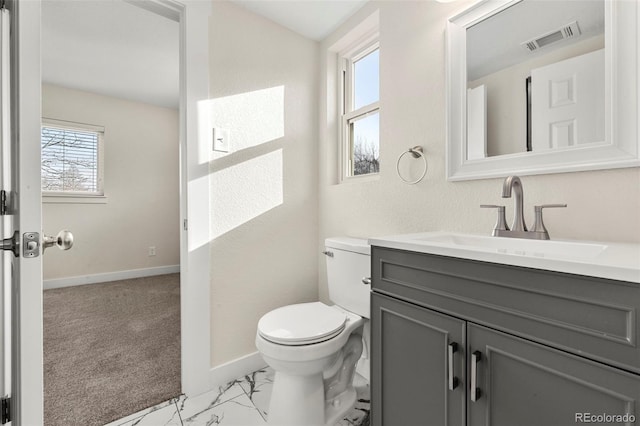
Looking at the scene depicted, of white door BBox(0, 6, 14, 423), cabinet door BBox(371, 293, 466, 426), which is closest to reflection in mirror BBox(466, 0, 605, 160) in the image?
cabinet door BBox(371, 293, 466, 426)

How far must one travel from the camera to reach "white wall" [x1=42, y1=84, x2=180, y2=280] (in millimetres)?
3318

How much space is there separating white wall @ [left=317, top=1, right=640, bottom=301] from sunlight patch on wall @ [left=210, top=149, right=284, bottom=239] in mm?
413

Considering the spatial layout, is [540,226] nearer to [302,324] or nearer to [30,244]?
[302,324]

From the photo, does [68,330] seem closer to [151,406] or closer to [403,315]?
[151,406]

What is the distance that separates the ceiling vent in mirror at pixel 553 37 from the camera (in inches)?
38.4

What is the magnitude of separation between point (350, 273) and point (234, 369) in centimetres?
89

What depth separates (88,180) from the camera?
11.5 ft

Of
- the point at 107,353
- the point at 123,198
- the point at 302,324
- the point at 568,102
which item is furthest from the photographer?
the point at 123,198

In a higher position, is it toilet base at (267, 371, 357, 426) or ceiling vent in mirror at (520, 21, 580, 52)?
ceiling vent in mirror at (520, 21, 580, 52)

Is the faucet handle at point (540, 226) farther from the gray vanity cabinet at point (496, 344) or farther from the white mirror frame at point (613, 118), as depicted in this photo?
the gray vanity cabinet at point (496, 344)

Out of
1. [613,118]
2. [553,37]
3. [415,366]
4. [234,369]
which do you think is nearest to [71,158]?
[234,369]

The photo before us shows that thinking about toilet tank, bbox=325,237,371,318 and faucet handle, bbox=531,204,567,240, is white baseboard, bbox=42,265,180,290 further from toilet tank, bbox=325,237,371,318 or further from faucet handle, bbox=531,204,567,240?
faucet handle, bbox=531,204,567,240

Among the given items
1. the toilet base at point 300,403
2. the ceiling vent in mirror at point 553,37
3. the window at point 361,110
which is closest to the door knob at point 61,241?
the toilet base at point 300,403

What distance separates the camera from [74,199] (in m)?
3.39
